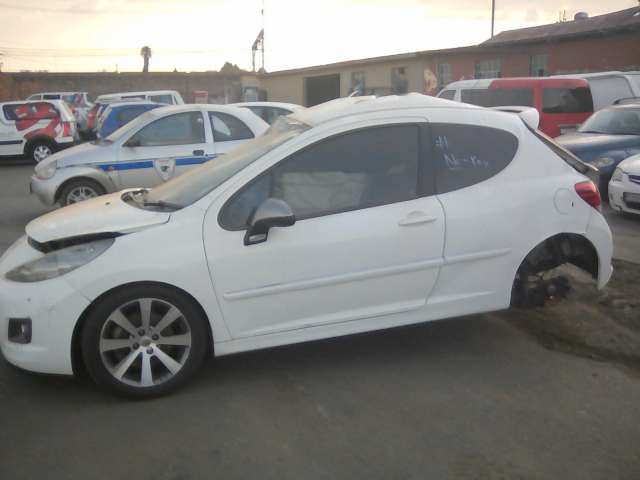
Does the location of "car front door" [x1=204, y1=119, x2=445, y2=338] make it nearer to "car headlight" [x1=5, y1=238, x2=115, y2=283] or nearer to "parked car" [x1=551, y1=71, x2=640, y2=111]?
"car headlight" [x1=5, y1=238, x2=115, y2=283]

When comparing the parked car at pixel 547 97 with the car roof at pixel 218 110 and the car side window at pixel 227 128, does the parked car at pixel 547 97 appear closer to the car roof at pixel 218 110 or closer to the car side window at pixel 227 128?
the car roof at pixel 218 110

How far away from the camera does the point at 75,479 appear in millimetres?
3361

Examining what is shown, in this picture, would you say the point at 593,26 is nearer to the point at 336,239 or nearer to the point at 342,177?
the point at 342,177

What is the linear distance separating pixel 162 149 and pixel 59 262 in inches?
247

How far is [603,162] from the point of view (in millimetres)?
10836

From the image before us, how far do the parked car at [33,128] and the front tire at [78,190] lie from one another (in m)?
10.2

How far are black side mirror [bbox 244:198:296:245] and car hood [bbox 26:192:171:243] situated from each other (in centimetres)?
54

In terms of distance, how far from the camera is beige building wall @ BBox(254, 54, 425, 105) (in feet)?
94.4

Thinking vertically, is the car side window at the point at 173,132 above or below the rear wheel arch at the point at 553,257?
above

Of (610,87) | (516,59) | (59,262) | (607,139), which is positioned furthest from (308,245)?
(516,59)

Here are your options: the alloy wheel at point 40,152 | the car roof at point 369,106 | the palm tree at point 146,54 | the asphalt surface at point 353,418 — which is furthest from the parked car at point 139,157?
the palm tree at point 146,54

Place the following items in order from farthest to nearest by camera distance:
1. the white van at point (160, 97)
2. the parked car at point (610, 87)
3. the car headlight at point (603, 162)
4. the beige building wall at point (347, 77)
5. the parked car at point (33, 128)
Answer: the beige building wall at point (347, 77) → the white van at point (160, 97) → the parked car at point (33, 128) → the parked car at point (610, 87) → the car headlight at point (603, 162)

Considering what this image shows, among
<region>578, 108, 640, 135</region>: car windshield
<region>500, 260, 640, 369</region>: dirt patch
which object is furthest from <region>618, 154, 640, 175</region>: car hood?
<region>500, 260, 640, 369</region>: dirt patch

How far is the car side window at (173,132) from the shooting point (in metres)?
10.3
